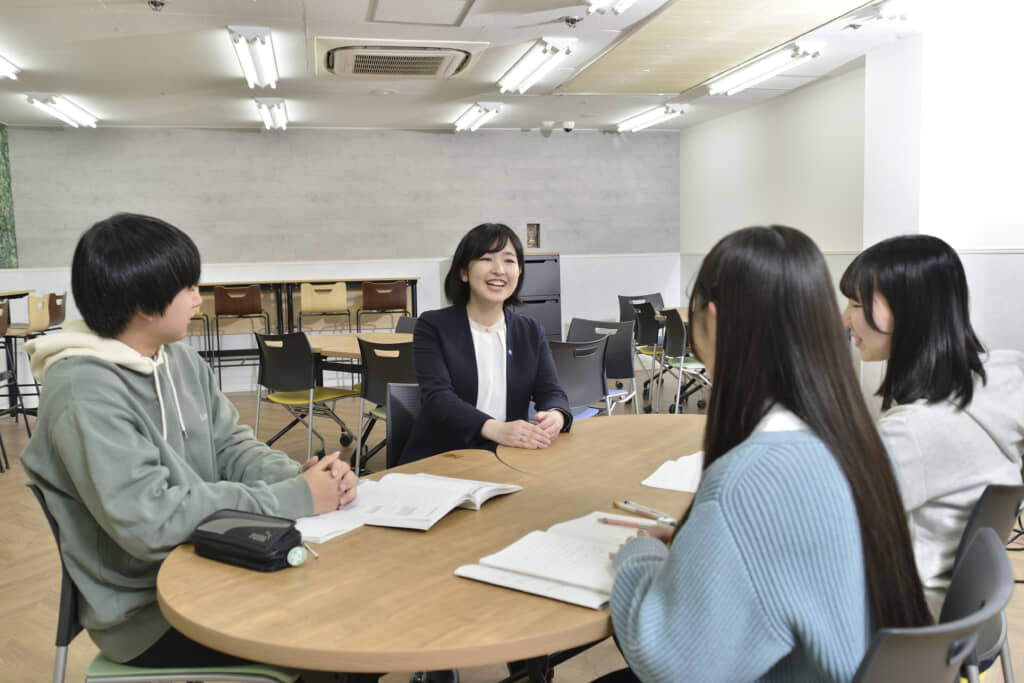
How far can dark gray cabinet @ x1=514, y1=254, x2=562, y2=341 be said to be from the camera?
10266 millimetres

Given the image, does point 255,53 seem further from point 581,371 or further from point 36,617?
point 36,617

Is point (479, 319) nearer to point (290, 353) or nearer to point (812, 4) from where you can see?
point (290, 353)

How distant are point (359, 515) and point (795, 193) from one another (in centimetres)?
787

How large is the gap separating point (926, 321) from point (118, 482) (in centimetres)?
165

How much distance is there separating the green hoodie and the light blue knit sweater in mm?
858

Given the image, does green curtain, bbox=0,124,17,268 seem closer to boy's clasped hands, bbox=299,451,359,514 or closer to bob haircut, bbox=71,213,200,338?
bob haircut, bbox=71,213,200,338

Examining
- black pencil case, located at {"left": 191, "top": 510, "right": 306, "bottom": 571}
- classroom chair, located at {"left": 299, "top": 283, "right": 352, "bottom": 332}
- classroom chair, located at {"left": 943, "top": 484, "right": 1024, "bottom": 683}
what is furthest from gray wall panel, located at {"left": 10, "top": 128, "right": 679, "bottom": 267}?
classroom chair, located at {"left": 943, "top": 484, "right": 1024, "bottom": 683}

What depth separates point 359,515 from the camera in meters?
1.56

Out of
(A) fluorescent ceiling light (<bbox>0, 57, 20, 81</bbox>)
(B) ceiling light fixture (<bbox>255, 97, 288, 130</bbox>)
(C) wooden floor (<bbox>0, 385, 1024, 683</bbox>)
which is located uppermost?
(B) ceiling light fixture (<bbox>255, 97, 288, 130</bbox>)

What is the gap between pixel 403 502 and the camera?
162 centimetres

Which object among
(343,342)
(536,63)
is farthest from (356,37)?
(343,342)

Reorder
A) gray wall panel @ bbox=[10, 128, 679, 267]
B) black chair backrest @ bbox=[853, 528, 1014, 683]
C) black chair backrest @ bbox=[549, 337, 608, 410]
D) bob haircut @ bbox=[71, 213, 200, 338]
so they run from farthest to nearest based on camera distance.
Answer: gray wall panel @ bbox=[10, 128, 679, 267]
black chair backrest @ bbox=[549, 337, 608, 410]
bob haircut @ bbox=[71, 213, 200, 338]
black chair backrest @ bbox=[853, 528, 1014, 683]

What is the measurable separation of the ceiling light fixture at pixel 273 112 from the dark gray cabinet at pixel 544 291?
3.46 meters

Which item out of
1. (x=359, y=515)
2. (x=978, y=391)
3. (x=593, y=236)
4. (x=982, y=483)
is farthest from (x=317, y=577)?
(x=593, y=236)
